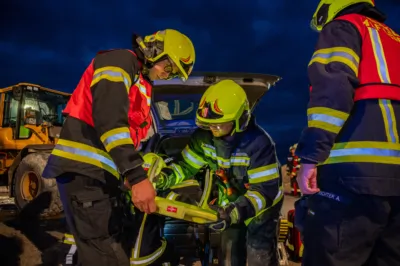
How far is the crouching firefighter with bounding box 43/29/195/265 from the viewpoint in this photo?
203 cm

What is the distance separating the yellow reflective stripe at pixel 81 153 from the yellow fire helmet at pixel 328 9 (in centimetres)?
158

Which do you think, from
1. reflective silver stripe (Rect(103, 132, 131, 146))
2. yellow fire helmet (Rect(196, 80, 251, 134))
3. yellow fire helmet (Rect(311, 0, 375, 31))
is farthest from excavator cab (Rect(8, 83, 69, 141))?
yellow fire helmet (Rect(311, 0, 375, 31))

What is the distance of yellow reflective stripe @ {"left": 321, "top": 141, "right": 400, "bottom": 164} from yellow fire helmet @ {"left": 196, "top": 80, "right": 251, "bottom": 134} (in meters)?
1.33

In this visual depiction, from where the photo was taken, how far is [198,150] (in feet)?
11.5

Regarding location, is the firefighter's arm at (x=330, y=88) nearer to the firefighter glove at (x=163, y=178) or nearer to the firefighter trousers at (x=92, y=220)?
the firefighter trousers at (x=92, y=220)

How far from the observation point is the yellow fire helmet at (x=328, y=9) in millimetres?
1981

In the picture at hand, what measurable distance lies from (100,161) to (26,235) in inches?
159

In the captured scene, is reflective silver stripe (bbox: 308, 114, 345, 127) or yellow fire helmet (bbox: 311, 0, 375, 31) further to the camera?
yellow fire helmet (bbox: 311, 0, 375, 31)

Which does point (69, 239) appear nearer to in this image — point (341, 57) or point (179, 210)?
point (179, 210)

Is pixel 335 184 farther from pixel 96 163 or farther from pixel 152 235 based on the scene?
pixel 152 235

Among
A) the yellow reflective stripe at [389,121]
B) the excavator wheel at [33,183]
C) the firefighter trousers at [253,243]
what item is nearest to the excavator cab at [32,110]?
the excavator wheel at [33,183]

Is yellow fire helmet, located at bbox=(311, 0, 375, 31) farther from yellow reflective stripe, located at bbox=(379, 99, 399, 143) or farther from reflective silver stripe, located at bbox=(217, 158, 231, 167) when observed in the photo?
reflective silver stripe, located at bbox=(217, 158, 231, 167)

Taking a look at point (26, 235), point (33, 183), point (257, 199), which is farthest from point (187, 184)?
point (33, 183)

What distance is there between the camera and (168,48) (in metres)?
2.50
